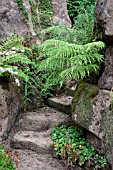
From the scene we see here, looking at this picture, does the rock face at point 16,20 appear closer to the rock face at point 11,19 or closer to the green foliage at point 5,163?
the rock face at point 11,19

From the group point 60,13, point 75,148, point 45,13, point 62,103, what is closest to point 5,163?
point 75,148

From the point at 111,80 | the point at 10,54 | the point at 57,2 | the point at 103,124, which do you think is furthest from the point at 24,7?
the point at 103,124

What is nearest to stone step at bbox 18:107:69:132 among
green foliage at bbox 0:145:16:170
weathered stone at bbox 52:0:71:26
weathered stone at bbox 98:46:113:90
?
weathered stone at bbox 98:46:113:90

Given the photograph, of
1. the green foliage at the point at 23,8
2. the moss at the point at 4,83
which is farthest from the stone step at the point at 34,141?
the green foliage at the point at 23,8

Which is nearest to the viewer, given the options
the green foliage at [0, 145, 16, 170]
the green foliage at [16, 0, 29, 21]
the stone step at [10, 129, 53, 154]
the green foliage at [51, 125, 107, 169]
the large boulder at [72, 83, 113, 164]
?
the green foliage at [0, 145, 16, 170]

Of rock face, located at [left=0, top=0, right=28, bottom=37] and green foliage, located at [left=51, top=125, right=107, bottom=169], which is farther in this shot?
rock face, located at [left=0, top=0, right=28, bottom=37]

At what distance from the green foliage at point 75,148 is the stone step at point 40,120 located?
0.33m

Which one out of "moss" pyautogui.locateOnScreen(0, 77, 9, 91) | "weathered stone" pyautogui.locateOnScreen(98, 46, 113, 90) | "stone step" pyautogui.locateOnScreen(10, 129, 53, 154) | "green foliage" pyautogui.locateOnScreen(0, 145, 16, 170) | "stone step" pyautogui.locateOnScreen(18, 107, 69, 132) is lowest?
Result: "stone step" pyautogui.locateOnScreen(10, 129, 53, 154)

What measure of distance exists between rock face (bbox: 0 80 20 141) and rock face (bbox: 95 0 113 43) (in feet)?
5.57

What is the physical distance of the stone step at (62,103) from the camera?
14.1 ft

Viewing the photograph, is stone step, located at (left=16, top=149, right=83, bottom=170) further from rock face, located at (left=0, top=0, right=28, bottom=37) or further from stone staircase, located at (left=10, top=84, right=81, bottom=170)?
rock face, located at (left=0, top=0, right=28, bottom=37)

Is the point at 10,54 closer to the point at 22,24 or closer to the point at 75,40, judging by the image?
the point at 75,40

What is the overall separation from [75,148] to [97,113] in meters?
A: 0.60

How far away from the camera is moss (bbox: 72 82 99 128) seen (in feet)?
10.4
